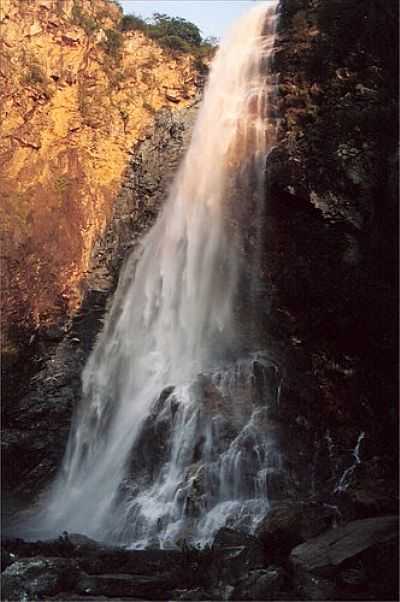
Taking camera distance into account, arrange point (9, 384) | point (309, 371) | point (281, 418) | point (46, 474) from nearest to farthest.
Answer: point (281, 418), point (309, 371), point (46, 474), point (9, 384)

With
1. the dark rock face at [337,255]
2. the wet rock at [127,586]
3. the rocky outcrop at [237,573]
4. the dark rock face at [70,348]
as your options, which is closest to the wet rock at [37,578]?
the rocky outcrop at [237,573]

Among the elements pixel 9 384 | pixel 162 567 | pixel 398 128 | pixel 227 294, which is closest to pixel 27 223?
pixel 9 384

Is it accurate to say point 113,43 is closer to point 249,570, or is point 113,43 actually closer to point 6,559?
point 6,559

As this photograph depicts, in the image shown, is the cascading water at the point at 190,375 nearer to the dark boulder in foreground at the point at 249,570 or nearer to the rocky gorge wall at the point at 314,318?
the rocky gorge wall at the point at 314,318

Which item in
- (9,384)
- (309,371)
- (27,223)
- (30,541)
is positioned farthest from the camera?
(27,223)

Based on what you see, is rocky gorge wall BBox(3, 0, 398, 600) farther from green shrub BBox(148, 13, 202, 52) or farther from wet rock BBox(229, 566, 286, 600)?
green shrub BBox(148, 13, 202, 52)

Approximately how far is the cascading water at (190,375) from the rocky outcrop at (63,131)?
1477 millimetres

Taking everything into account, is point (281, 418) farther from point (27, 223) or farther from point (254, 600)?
point (27, 223)

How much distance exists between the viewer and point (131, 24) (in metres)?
19.7

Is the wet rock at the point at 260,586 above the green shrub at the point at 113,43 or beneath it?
beneath

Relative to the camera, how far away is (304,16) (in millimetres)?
15945

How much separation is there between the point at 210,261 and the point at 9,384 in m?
5.49

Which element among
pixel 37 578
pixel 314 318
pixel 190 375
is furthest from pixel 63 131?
pixel 37 578

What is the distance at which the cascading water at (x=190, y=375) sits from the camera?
1127 centimetres
